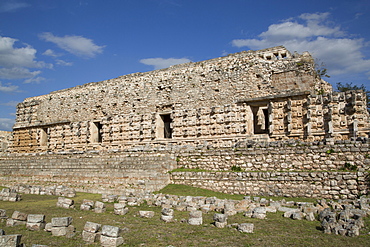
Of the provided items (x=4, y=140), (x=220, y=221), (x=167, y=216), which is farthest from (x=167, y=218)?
(x=4, y=140)

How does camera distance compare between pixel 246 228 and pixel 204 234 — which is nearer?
pixel 204 234

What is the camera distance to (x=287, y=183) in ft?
41.7

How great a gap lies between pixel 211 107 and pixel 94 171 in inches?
322

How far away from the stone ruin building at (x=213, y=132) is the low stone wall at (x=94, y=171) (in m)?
0.07

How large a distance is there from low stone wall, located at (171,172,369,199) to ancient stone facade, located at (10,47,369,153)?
16.8 feet

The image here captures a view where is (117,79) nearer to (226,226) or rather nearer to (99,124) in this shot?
(99,124)

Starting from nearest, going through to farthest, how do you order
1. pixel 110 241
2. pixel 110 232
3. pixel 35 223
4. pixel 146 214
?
pixel 110 241
pixel 110 232
pixel 35 223
pixel 146 214

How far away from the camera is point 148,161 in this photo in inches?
640

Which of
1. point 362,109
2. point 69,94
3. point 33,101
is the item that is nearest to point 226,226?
point 362,109

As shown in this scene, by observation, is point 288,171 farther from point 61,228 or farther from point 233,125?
point 61,228

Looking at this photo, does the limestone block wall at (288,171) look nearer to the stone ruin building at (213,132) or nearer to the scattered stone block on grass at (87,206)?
the stone ruin building at (213,132)

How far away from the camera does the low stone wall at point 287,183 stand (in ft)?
38.5

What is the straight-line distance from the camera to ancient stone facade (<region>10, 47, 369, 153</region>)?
57.2 ft

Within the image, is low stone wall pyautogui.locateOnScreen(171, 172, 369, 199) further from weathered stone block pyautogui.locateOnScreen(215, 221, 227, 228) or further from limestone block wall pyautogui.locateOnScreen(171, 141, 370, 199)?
weathered stone block pyautogui.locateOnScreen(215, 221, 227, 228)
